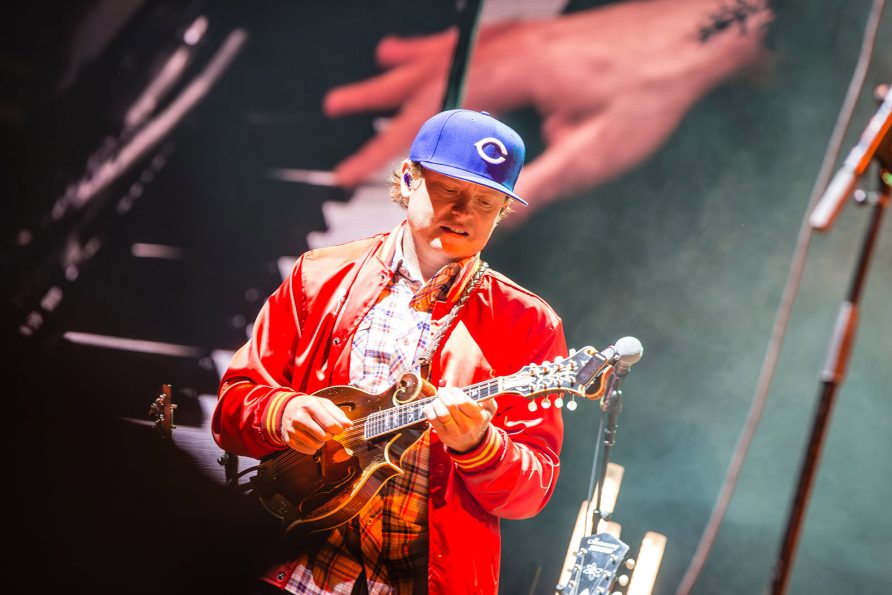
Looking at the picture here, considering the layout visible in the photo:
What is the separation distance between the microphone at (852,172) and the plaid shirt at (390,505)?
121 centimetres

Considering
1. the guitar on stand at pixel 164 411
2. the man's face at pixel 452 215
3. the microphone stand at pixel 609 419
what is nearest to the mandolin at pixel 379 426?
the microphone stand at pixel 609 419

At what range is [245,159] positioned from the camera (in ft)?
12.2

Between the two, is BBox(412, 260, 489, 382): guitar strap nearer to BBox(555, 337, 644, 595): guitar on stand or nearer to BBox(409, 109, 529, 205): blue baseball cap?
BBox(409, 109, 529, 205): blue baseball cap

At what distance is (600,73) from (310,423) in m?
2.09

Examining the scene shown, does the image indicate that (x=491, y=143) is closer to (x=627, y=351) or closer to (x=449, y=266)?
(x=449, y=266)

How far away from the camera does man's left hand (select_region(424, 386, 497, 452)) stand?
2.12 m

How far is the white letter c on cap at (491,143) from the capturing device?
241 cm

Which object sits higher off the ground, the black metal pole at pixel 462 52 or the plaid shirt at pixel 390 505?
the black metal pole at pixel 462 52

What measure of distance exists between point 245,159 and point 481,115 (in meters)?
1.55

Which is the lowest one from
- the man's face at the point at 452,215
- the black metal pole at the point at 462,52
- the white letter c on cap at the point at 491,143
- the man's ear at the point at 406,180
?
the man's face at the point at 452,215

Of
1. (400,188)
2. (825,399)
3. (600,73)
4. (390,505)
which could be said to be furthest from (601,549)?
(600,73)

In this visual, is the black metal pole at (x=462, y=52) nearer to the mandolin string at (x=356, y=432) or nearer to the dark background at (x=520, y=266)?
the dark background at (x=520, y=266)

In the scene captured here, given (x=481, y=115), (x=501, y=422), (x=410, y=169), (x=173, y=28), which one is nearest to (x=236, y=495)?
(x=501, y=422)

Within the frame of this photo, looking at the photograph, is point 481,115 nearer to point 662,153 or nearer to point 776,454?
point 662,153
